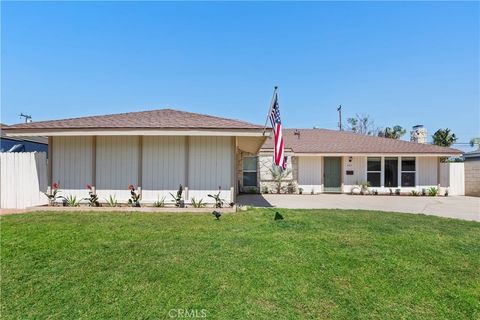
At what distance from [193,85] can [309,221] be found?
517 inches

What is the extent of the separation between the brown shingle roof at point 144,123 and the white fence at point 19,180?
42.6 inches

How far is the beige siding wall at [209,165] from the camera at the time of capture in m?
9.64

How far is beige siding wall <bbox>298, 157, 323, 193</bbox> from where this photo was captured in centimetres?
1709

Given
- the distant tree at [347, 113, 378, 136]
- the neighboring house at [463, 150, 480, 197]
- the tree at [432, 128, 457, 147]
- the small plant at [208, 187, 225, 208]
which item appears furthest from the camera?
the distant tree at [347, 113, 378, 136]

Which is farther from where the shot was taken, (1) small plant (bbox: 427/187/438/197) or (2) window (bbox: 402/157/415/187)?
(2) window (bbox: 402/157/415/187)

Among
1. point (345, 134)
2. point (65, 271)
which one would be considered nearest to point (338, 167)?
point (345, 134)

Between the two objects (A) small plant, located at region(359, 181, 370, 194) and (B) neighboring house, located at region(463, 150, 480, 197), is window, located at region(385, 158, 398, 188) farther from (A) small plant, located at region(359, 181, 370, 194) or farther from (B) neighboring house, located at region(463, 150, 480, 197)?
(B) neighboring house, located at region(463, 150, 480, 197)

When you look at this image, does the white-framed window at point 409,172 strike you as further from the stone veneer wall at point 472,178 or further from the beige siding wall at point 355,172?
the stone veneer wall at point 472,178

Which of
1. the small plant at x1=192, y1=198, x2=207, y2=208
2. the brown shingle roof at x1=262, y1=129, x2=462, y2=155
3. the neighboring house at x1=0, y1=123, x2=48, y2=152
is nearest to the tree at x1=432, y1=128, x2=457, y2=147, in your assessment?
the brown shingle roof at x1=262, y1=129, x2=462, y2=155

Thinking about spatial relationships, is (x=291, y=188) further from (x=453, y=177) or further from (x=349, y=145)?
(x=453, y=177)

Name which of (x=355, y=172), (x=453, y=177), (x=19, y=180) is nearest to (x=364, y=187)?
(x=355, y=172)

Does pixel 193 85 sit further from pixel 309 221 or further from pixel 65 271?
pixel 65 271

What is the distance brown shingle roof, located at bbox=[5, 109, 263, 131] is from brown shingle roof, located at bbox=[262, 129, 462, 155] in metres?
8.09

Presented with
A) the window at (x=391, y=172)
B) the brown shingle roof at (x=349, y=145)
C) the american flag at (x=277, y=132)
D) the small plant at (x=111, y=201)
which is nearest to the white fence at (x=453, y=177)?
the brown shingle roof at (x=349, y=145)
